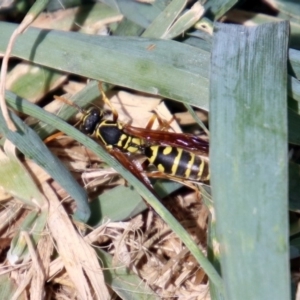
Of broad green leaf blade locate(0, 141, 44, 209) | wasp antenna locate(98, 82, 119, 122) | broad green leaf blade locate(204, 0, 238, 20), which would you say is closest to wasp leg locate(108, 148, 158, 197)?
wasp antenna locate(98, 82, 119, 122)

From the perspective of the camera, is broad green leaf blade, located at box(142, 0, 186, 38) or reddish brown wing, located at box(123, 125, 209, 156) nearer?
broad green leaf blade, located at box(142, 0, 186, 38)

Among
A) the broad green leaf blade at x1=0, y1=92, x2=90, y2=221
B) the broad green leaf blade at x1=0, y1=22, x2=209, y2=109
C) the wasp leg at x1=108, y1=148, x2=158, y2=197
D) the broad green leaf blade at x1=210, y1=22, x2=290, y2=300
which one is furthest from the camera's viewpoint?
the wasp leg at x1=108, y1=148, x2=158, y2=197

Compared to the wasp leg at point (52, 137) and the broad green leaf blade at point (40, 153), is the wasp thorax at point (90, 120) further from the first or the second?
the broad green leaf blade at point (40, 153)

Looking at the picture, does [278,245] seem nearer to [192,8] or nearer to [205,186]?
[205,186]

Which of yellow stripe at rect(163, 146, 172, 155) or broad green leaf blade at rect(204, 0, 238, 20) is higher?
broad green leaf blade at rect(204, 0, 238, 20)

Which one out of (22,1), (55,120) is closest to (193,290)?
(55,120)

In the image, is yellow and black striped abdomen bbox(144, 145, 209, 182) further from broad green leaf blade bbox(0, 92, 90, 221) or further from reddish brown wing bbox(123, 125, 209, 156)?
broad green leaf blade bbox(0, 92, 90, 221)

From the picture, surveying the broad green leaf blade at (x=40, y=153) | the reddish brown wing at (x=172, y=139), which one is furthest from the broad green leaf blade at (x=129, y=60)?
the reddish brown wing at (x=172, y=139)
